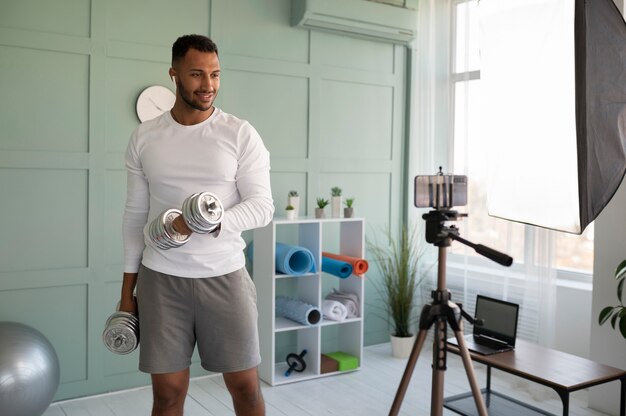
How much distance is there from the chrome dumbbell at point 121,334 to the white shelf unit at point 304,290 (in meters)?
1.72

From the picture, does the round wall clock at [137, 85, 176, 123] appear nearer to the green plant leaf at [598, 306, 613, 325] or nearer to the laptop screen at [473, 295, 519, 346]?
the laptop screen at [473, 295, 519, 346]

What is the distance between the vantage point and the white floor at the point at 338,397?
133 inches

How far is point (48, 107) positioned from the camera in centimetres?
338

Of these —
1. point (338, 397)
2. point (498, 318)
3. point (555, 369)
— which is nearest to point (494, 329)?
point (498, 318)

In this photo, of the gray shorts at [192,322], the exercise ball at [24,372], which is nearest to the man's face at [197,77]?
the gray shorts at [192,322]

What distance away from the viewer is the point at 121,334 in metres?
2.01

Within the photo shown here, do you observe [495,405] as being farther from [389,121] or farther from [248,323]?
[389,121]

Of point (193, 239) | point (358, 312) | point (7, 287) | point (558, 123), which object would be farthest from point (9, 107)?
point (558, 123)

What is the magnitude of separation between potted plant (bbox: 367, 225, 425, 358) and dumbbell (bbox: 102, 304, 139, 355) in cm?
258

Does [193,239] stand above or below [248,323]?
above

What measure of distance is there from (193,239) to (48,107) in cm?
182

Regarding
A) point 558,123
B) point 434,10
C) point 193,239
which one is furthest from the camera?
point 434,10

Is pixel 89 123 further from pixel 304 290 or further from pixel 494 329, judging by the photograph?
pixel 494 329

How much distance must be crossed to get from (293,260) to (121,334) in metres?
2.00
